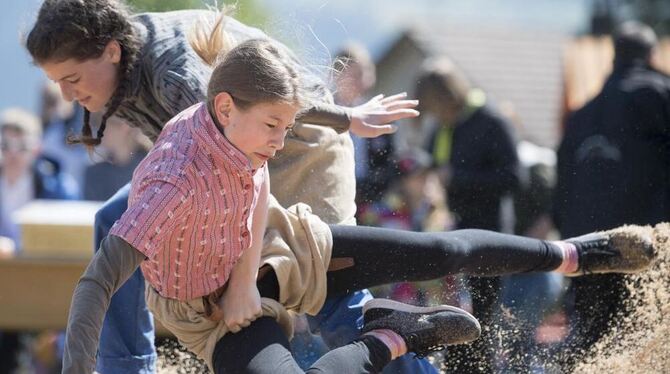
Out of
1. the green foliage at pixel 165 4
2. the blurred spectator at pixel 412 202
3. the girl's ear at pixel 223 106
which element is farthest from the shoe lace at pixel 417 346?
the blurred spectator at pixel 412 202

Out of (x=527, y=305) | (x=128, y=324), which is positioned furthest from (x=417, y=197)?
(x=128, y=324)

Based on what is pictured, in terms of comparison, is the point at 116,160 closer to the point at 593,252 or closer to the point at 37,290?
the point at 37,290

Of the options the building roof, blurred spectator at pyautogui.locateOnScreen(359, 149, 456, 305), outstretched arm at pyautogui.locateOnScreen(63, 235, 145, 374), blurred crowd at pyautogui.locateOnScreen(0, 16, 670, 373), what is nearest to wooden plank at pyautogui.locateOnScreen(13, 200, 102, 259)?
blurred crowd at pyautogui.locateOnScreen(0, 16, 670, 373)

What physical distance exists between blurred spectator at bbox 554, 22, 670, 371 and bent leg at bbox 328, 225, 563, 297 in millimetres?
1138

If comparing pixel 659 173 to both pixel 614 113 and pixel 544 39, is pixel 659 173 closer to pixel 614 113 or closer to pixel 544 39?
pixel 614 113

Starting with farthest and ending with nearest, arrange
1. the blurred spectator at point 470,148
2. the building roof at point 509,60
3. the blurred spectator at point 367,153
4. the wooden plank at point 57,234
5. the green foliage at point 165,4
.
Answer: the building roof at point 509,60, the wooden plank at point 57,234, the blurred spectator at point 470,148, the blurred spectator at point 367,153, the green foliage at point 165,4

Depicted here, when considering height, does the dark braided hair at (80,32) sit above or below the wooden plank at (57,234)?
above

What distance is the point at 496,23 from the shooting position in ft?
65.8

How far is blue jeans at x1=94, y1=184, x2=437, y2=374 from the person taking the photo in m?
3.74

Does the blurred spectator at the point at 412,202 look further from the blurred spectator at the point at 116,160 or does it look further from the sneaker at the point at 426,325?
the sneaker at the point at 426,325

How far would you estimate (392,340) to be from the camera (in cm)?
339

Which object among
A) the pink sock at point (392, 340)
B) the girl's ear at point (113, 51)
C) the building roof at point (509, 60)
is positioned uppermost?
the girl's ear at point (113, 51)

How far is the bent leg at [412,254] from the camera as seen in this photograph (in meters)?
3.52

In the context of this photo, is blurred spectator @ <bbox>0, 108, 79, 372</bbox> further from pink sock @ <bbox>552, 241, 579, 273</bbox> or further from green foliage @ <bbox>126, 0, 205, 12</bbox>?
pink sock @ <bbox>552, 241, 579, 273</bbox>
